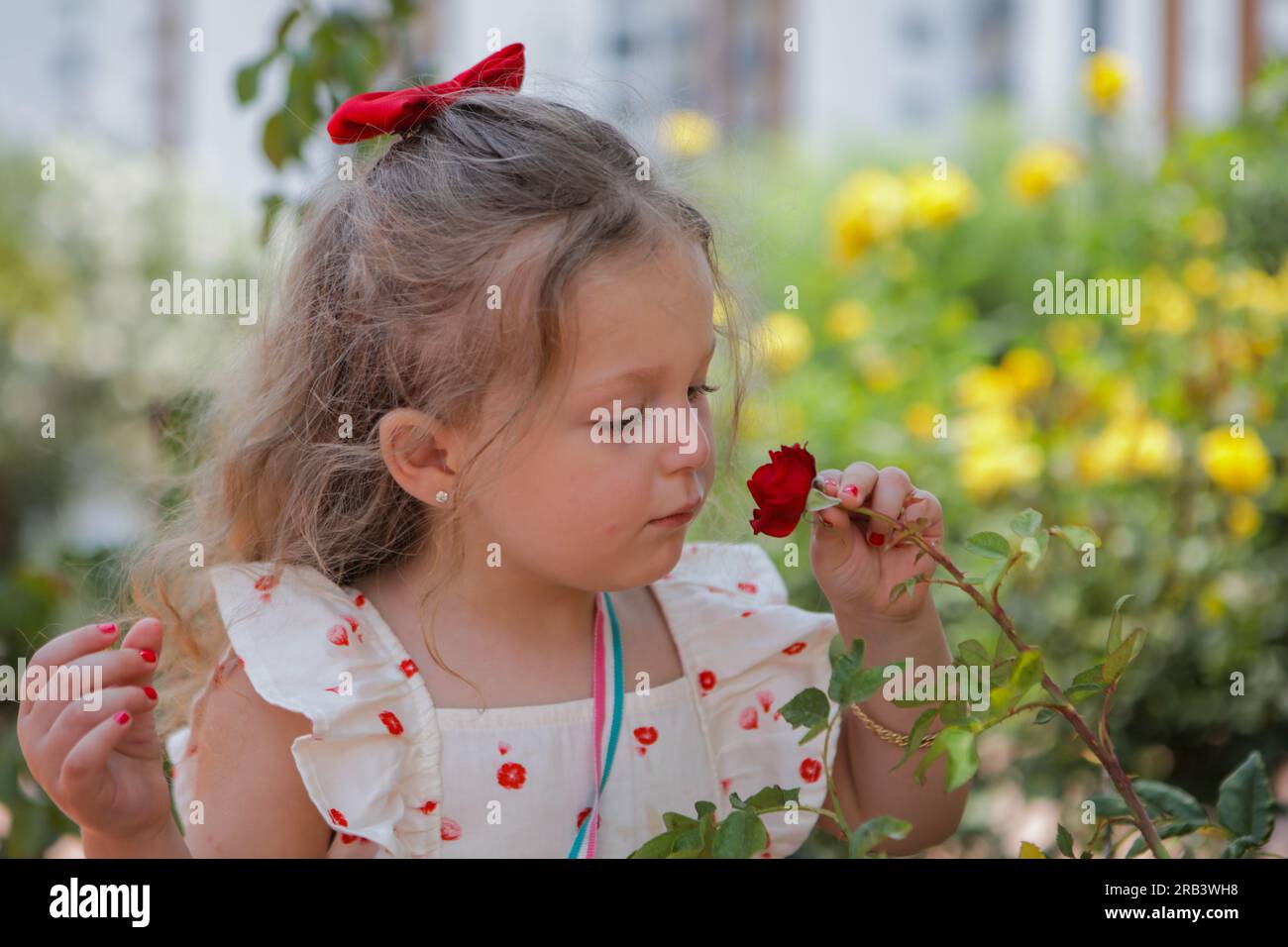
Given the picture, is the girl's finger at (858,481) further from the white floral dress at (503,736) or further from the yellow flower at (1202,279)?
the yellow flower at (1202,279)

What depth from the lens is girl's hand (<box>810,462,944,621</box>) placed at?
3.66 ft

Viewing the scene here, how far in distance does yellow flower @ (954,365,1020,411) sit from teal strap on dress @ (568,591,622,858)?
1.43m

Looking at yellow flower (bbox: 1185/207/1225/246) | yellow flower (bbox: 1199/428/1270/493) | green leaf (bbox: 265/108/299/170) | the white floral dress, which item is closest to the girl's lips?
the white floral dress

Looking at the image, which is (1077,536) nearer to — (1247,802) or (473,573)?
(1247,802)

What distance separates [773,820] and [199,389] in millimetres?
778

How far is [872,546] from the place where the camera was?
1.17 m

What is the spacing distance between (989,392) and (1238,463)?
0.51 m

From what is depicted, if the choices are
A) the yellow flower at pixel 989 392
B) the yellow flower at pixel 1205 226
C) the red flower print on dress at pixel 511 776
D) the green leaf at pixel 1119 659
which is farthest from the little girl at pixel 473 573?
the yellow flower at pixel 1205 226

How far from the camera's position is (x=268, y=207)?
162 cm

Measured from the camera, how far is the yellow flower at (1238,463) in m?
2.16

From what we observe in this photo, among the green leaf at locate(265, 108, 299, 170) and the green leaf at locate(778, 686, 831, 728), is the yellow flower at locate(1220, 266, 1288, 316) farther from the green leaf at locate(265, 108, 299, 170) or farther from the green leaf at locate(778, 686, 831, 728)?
the green leaf at locate(778, 686, 831, 728)
